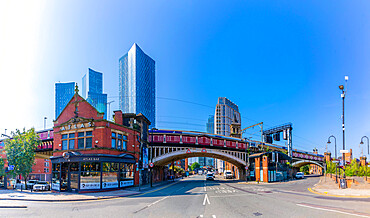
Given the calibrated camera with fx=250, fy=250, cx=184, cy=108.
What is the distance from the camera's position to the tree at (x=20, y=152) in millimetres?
35219

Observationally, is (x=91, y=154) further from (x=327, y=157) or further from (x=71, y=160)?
(x=327, y=157)

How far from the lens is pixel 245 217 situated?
43.1 feet

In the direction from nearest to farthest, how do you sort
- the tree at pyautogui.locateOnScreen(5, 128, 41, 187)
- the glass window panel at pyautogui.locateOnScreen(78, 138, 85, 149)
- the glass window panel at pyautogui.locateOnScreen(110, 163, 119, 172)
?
1. the glass window panel at pyautogui.locateOnScreen(110, 163, 119, 172)
2. the glass window panel at pyautogui.locateOnScreen(78, 138, 85, 149)
3. the tree at pyautogui.locateOnScreen(5, 128, 41, 187)

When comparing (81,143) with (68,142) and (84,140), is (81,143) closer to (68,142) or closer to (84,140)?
(84,140)

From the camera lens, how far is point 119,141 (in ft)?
117

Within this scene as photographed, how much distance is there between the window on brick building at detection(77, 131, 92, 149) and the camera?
108ft

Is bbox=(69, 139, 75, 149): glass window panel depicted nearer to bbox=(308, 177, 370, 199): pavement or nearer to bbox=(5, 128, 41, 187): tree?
bbox=(5, 128, 41, 187): tree

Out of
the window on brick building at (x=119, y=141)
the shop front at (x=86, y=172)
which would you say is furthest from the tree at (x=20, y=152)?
the window on brick building at (x=119, y=141)

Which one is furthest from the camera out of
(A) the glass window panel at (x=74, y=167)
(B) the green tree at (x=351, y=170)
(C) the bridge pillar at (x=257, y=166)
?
(B) the green tree at (x=351, y=170)

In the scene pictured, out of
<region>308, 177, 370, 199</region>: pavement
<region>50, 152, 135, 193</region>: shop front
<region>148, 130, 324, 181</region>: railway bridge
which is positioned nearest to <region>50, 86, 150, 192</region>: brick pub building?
<region>50, 152, 135, 193</region>: shop front

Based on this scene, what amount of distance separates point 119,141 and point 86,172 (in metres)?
6.53

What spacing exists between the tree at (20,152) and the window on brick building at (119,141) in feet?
41.9

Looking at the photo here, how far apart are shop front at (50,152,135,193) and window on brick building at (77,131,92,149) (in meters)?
1.82

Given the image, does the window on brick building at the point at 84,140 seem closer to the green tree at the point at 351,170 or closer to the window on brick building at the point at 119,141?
the window on brick building at the point at 119,141
